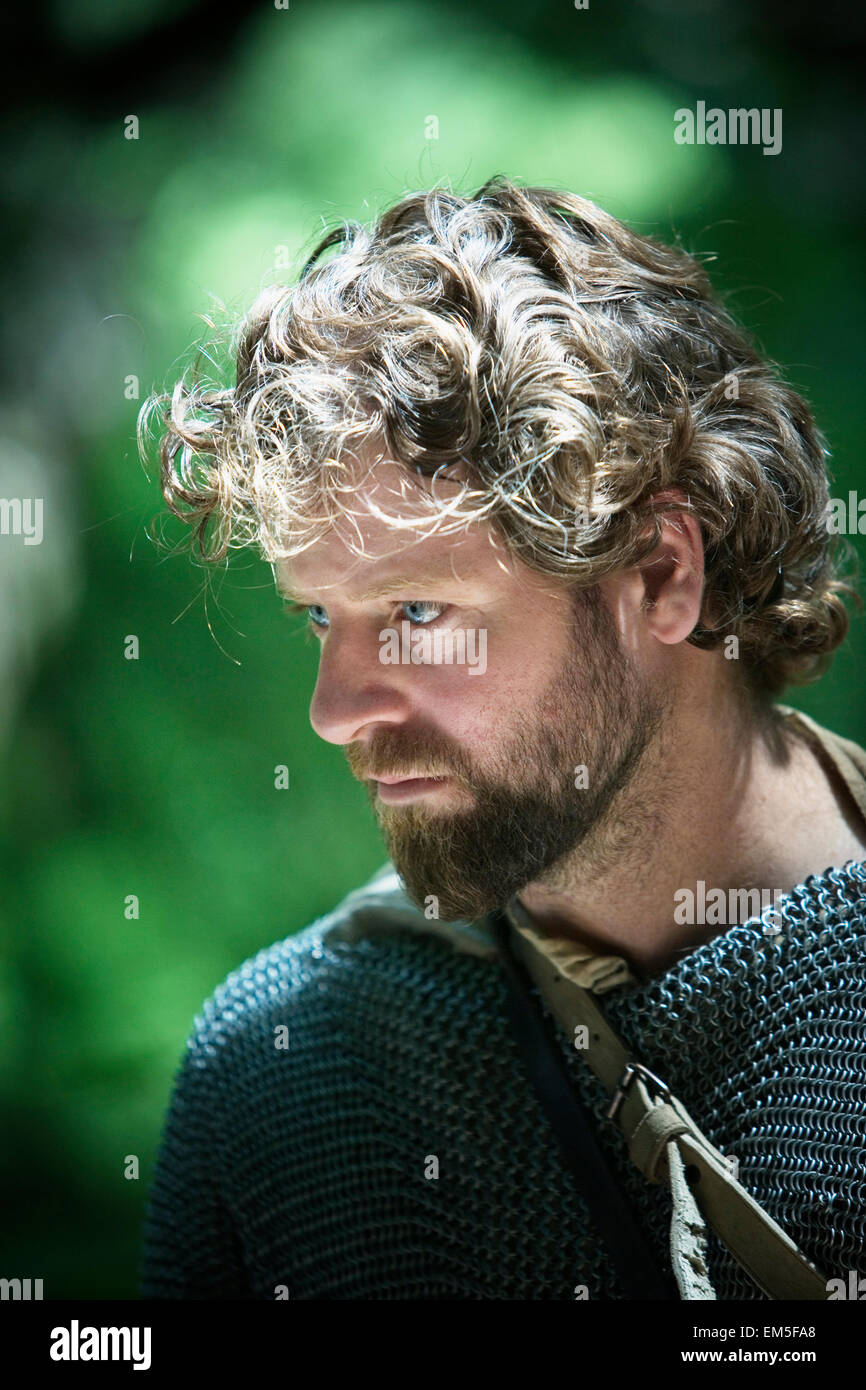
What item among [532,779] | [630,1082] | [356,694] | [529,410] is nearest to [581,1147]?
[630,1082]

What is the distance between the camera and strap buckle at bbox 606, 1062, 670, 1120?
1.06 metres

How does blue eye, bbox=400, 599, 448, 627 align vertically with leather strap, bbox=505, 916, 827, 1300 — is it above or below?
above

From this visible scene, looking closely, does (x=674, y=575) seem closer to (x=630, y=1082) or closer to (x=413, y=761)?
(x=413, y=761)

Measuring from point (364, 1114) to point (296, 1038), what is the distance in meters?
0.12

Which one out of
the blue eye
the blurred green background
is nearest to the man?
the blue eye

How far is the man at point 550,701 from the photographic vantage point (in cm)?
101

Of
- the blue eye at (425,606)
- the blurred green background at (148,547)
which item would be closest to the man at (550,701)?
the blue eye at (425,606)

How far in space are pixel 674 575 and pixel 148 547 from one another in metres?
1.15

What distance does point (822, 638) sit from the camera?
1254mm

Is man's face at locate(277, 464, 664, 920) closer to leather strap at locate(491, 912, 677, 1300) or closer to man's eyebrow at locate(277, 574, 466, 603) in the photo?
man's eyebrow at locate(277, 574, 466, 603)

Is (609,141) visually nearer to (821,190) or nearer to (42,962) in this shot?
(821,190)

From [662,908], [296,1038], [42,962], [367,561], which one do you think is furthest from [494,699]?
[42,962]

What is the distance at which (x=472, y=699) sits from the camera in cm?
102

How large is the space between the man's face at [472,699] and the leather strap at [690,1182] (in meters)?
0.18
